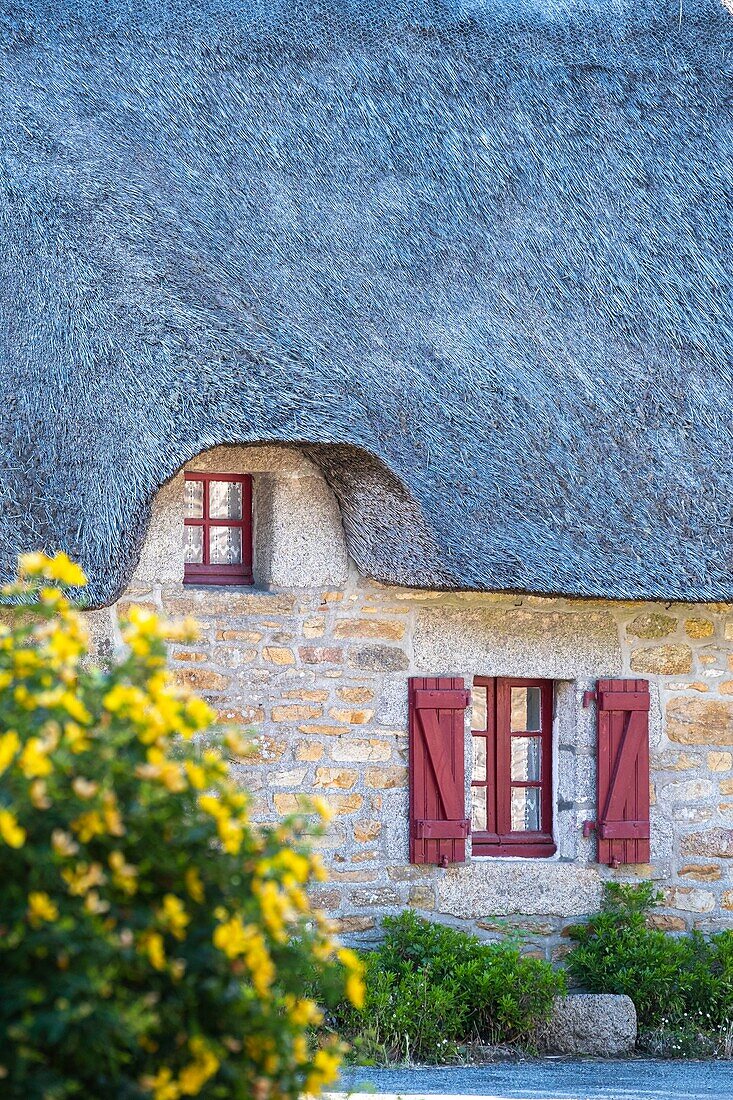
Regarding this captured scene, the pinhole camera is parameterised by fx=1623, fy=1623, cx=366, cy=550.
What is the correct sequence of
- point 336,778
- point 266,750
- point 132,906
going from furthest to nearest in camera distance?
point 336,778 → point 266,750 → point 132,906

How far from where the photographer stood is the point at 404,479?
7516 millimetres

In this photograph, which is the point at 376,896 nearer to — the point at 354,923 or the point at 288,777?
the point at 354,923

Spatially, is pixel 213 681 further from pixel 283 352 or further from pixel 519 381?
pixel 519 381

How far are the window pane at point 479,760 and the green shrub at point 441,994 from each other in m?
0.93

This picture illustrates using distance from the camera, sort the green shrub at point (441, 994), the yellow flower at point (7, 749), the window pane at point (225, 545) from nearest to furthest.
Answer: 1. the yellow flower at point (7, 749)
2. the green shrub at point (441, 994)
3. the window pane at point (225, 545)

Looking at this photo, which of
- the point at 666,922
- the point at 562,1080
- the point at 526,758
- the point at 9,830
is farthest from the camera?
the point at 526,758

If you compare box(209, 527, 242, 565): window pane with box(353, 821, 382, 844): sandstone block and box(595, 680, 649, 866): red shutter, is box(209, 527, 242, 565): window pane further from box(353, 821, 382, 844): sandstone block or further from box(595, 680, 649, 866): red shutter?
box(595, 680, 649, 866): red shutter

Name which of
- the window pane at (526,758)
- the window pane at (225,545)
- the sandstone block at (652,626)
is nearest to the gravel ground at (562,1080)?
the window pane at (526,758)

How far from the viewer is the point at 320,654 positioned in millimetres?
7762

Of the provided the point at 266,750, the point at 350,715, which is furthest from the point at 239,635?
the point at 350,715

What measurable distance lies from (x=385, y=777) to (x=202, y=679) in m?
1.01

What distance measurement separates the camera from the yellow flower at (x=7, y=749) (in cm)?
285

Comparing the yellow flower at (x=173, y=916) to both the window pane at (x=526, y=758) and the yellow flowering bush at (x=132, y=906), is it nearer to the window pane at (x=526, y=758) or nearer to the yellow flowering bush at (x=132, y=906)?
the yellow flowering bush at (x=132, y=906)

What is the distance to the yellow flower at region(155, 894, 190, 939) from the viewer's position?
9.53ft
